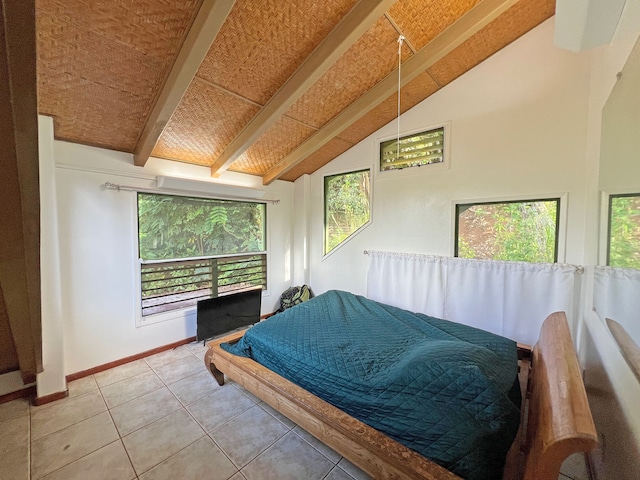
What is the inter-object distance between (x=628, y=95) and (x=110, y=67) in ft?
9.73

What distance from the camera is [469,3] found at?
1895 mm

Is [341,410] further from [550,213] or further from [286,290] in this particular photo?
[286,290]

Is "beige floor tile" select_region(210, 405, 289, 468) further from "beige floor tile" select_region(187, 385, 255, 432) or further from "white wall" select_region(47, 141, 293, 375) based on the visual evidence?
"white wall" select_region(47, 141, 293, 375)

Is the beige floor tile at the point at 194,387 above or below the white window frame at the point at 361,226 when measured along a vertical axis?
below

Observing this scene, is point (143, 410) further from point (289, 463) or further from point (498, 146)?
point (498, 146)

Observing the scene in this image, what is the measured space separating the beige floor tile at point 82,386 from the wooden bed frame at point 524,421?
132 cm

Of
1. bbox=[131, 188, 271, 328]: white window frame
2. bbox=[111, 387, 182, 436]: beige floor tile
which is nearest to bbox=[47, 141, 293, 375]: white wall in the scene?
bbox=[131, 188, 271, 328]: white window frame

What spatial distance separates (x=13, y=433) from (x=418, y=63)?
4243 mm

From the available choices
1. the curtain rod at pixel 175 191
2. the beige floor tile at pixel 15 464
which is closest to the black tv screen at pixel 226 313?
the curtain rod at pixel 175 191

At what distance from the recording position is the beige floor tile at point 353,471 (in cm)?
144

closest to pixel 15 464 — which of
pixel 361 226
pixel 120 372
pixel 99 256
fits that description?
pixel 120 372

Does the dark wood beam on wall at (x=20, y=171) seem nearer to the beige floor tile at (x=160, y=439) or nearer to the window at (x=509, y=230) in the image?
the beige floor tile at (x=160, y=439)

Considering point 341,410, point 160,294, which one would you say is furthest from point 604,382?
point 160,294

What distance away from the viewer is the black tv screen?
296 centimetres
